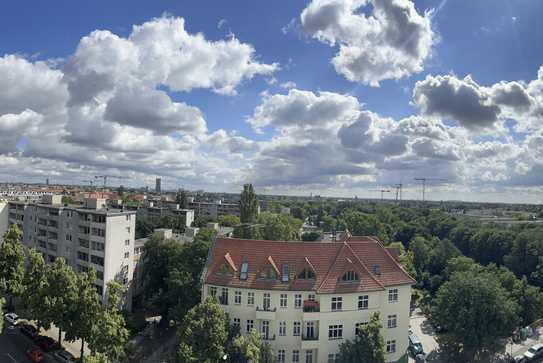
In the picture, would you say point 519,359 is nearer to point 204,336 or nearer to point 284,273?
point 284,273

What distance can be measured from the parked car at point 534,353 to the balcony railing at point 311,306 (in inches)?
1240

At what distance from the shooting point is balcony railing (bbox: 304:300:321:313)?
114 ft

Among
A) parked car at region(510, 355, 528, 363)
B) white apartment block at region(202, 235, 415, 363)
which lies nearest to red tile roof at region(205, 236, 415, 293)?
white apartment block at region(202, 235, 415, 363)

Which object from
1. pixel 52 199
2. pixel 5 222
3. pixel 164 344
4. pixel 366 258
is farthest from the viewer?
pixel 5 222

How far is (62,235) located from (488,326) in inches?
2453

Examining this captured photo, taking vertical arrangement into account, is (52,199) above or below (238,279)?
above

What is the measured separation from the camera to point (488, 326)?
134ft

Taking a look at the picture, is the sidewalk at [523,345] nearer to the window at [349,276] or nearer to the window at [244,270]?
the window at [349,276]

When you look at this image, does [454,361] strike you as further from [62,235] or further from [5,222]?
[5,222]

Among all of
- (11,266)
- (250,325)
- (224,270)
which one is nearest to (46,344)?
(11,266)

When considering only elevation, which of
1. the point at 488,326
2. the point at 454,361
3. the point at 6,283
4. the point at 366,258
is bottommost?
the point at 454,361

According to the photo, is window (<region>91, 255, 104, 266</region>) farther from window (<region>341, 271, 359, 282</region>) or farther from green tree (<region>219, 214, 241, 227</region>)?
green tree (<region>219, 214, 241, 227</region>)

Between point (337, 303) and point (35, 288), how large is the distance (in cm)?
3090

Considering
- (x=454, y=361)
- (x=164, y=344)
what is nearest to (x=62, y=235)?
(x=164, y=344)
